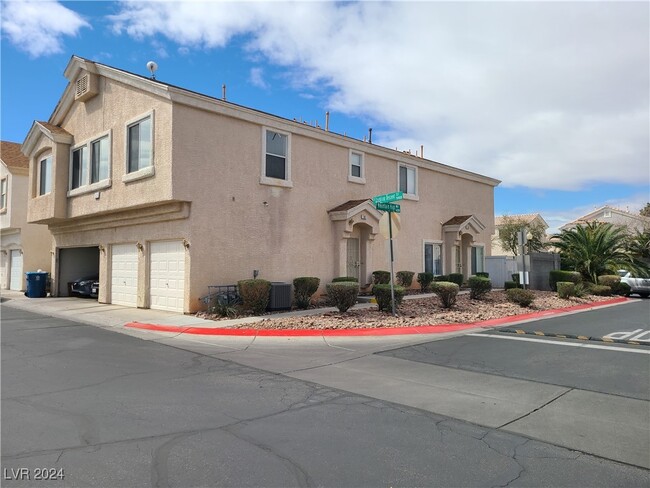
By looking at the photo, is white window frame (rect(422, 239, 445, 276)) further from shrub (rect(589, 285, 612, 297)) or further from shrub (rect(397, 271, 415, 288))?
shrub (rect(589, 285, 612, 297))

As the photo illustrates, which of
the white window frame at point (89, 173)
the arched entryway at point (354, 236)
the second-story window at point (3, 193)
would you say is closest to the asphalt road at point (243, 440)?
the arched entryway at point (354, 236)

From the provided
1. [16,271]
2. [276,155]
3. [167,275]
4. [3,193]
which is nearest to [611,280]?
[276,155]

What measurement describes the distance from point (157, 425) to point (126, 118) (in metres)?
13.8

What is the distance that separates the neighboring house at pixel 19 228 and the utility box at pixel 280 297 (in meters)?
17.4

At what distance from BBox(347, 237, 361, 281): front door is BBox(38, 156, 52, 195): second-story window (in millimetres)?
13409

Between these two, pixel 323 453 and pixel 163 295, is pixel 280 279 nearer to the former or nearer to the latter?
pixel 163 295

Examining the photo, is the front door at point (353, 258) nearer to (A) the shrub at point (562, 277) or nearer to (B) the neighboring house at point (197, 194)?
(B) the neighboring house at point (197, 194)

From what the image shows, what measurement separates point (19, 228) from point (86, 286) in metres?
7.59

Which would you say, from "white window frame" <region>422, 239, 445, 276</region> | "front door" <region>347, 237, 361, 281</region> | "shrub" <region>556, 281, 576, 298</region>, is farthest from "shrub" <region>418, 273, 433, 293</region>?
"shrub" <region>556, 281, 576, 298</region>

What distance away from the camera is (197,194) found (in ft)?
46.4

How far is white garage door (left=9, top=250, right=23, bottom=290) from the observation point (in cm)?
2518

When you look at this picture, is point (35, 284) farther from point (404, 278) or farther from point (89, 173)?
point (404, 278)

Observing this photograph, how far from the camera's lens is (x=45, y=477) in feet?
12.4

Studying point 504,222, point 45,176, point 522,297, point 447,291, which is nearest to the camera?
point 447,291
